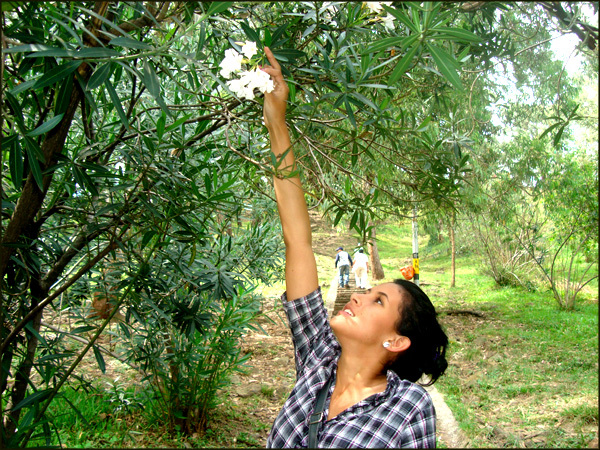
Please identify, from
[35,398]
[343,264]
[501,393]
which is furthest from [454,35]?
[343,264]

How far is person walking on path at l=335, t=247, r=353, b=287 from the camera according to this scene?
26.1ft

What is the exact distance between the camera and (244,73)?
46.3 inches

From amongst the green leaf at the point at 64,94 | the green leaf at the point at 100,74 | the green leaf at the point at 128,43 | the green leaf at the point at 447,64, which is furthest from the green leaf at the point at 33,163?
the green leaf at the point at 447,64

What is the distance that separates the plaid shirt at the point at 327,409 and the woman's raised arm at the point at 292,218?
0.05 metres

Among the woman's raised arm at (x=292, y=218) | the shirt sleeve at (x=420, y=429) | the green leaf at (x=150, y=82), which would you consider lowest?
the shirt sleeve at (x=420, y=429)

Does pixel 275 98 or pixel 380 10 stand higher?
pixel 380 10

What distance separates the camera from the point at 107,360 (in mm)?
4746

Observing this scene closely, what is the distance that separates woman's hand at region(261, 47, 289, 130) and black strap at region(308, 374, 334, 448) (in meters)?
0.70

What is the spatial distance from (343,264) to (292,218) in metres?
6.71

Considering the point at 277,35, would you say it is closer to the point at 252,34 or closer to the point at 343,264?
the point at 252,34

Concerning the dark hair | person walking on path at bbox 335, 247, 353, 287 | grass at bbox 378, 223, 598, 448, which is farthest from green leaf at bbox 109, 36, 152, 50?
person walking on path at bbox 335, 247, 353, 287

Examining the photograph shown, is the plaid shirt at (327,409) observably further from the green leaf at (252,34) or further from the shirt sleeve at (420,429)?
the green leaf at (252,34)

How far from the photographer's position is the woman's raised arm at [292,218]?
1.36 m

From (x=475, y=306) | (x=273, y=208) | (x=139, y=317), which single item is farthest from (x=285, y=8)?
(x=475, y=306)
